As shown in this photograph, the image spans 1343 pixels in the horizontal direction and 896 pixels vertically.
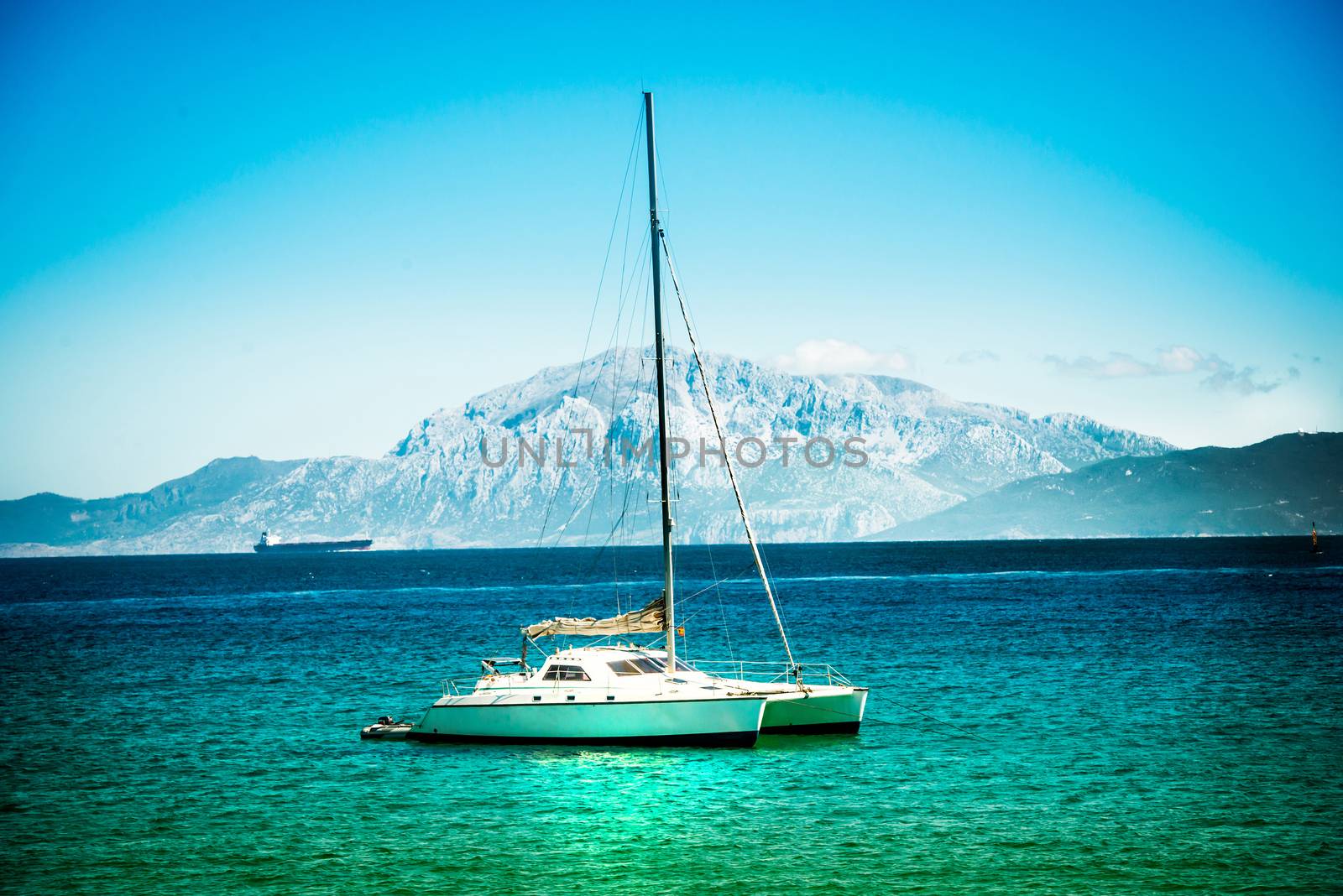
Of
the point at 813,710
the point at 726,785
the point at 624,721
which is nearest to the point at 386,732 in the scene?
the point at 624,721

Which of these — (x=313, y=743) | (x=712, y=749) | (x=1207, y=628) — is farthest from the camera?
(x=1207, y=628)

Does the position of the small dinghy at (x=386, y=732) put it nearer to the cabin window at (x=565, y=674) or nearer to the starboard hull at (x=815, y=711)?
the cabin window at (x=565, y=674)

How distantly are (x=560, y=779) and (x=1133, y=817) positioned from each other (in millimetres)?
16363

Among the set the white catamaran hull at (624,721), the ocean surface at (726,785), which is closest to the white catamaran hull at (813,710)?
the ocean surface at (726,785)

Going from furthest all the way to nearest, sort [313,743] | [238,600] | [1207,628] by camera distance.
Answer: [238,600], [1207,628], [313,743]

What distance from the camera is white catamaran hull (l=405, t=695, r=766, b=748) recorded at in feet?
125

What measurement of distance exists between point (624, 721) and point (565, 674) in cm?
309

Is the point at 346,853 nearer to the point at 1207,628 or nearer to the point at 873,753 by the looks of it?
the point at 873,753

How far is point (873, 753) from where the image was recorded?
3856cm

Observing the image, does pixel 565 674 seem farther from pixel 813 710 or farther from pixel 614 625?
pixel 813 710

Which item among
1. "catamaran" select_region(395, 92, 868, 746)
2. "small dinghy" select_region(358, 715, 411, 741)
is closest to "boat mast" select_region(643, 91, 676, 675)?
"catamaran" select_region(395, 92, 868, 746)

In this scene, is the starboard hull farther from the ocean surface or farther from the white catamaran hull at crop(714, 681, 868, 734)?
the ocean surface

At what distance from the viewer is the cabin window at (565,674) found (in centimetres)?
3991

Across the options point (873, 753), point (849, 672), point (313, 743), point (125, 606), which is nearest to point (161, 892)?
point (313, 743)
